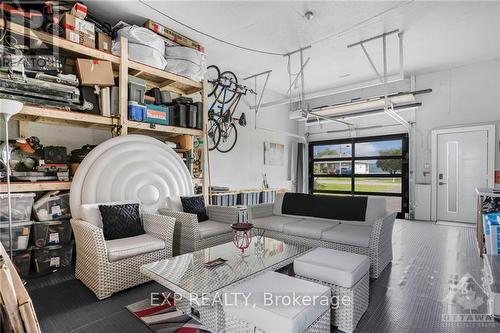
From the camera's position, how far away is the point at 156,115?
4.07 metres

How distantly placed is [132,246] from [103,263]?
1.00ft

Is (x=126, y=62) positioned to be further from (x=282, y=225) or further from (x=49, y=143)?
(x=282, y=225)

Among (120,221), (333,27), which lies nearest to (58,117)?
(120,221)

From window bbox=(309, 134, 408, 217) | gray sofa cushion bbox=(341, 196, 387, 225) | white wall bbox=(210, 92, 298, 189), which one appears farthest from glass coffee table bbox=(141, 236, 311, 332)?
→ window bbox=(309, 134, 408, 217)

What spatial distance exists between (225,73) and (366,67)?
10.4 ft

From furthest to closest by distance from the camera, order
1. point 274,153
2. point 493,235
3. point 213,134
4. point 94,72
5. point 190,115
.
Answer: point 274,153, point 213,134, point 190,115, point 94,72, point 493,235

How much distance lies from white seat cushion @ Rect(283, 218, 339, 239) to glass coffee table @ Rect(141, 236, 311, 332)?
24.4 inches

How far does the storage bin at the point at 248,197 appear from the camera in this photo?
5808 millimetres

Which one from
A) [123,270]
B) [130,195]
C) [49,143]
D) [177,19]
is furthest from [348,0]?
[49,143]

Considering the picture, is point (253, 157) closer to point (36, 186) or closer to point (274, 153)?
point (274, 153)

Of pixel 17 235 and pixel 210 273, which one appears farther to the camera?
pixel 17 235

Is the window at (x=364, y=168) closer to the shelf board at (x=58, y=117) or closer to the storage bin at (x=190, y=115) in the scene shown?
the storage bin at (x=190, y=115)

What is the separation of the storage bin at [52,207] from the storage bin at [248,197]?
10.8 ft

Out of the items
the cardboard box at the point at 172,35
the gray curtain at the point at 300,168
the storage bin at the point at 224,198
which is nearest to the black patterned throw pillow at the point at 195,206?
the storage bin at the point at 224,198
